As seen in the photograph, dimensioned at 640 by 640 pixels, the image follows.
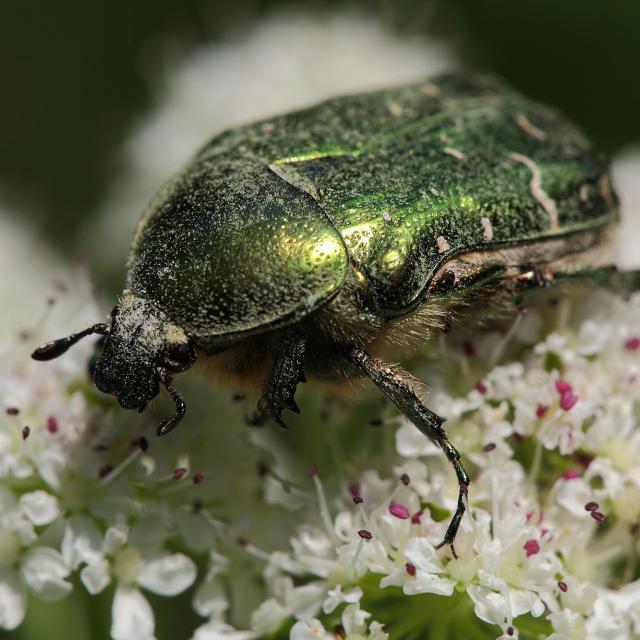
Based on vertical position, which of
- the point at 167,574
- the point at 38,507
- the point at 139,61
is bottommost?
the point at 167,574

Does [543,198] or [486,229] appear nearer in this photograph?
[486,229]

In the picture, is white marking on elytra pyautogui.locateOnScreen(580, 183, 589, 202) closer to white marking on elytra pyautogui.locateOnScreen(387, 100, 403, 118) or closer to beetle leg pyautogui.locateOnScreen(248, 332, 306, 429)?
white marking on elytra pyautogui.locateOnScreen(387, 100, 403, 118)

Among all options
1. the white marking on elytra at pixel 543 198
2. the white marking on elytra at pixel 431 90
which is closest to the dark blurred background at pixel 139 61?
the white marking on elytra at pixel 431 90

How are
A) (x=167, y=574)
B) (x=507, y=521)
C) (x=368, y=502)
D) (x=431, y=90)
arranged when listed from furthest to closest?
(x=431, y=90) → (x=167, y=574) → (x=368, y=502) → (x=507, y=521)

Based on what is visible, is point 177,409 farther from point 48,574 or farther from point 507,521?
point 507,521

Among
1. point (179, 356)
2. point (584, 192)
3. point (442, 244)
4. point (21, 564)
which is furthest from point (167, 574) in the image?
point (584, 192)

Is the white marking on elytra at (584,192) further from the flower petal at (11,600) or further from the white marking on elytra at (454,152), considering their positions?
the flower petal at (11,600)

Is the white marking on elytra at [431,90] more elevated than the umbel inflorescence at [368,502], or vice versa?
the white marking on elytra at [431,90]
